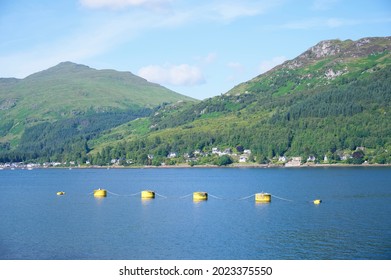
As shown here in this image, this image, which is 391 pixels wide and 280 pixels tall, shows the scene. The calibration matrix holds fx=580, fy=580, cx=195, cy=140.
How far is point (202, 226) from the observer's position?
82250 mm

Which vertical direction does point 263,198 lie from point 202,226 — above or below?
above

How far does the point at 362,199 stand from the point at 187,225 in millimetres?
43592

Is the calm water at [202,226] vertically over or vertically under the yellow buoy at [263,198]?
under

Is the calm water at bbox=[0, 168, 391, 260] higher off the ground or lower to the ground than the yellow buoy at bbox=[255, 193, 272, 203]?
lower

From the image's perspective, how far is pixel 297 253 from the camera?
63.5 m

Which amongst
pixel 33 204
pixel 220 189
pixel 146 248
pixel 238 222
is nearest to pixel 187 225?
pixel 238 222

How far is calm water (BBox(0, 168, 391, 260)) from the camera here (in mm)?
64875

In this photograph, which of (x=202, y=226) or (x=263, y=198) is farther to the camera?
(x=263, y=198)

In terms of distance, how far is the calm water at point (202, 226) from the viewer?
64.9 meters

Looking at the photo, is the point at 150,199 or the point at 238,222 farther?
the point at 150,199

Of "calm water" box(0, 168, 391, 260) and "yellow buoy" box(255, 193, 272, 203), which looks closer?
"calm water" box(0, 168, 391, 260)

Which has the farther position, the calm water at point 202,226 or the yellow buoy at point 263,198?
the yellow buoy at point 263,198
